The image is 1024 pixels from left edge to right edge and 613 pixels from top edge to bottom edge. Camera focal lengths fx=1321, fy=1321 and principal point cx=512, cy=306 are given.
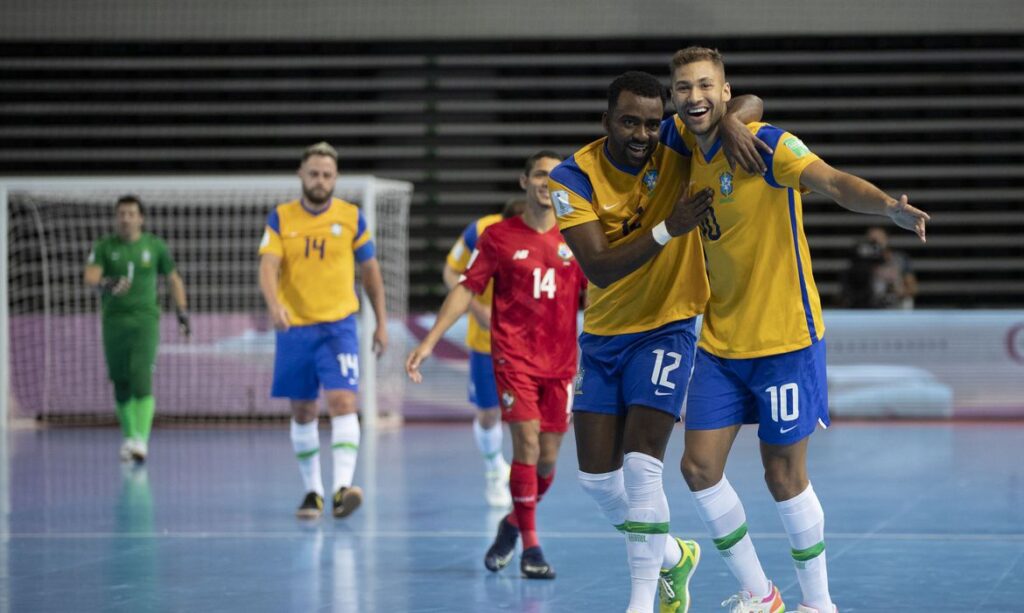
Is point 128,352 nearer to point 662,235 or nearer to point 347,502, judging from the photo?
point 347,502

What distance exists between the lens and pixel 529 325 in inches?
256

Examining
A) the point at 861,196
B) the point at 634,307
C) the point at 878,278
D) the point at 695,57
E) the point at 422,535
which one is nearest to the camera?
the point at 861,196

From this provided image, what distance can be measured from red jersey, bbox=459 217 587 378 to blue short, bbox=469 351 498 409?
81.3 inches

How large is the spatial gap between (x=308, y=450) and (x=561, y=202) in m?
3.98

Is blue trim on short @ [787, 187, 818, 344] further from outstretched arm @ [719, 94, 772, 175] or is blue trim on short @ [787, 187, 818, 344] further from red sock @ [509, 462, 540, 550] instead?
red sock @ [509, 462, 540, 550]

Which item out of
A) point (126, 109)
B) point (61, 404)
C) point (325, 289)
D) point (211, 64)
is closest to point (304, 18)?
point (211, 64)

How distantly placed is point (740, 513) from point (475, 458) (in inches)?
265

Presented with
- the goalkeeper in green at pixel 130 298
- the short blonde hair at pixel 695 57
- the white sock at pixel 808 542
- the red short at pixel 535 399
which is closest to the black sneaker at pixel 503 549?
the red short at pixel 535 399

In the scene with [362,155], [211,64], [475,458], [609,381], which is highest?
[211,64]

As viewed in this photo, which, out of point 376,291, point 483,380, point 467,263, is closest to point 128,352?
point 376,291

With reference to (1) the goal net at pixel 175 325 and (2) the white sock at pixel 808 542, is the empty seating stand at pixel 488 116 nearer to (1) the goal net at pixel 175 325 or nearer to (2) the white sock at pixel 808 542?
(1) the goal net at pixel 175 325

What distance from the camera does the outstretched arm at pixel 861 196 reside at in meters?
4.02

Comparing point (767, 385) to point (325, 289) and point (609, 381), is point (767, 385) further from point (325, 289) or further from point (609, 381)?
point (325, 289)

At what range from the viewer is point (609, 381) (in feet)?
16.7
